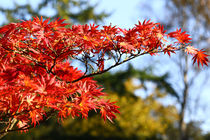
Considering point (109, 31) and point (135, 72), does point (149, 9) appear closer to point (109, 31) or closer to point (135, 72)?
point (135, 72)

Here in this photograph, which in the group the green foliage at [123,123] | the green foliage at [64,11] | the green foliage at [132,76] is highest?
the green foliage at [64,11]

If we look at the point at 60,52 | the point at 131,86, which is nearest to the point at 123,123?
the point at 131,86

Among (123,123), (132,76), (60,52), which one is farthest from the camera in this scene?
(123,123)

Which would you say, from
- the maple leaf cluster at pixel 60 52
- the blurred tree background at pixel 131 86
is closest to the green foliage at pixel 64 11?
the blurred tree background at pixel 131 86

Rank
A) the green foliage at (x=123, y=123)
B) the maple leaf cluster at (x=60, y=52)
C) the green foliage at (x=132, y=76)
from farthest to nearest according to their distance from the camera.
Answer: the green foliage at (x=123, y=123)
the green foliage at (x=132, y=76)
the maple leaf cluster at (x=60, y=52)

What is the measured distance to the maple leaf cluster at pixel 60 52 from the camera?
194 centimetres

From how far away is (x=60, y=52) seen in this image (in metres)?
2.10

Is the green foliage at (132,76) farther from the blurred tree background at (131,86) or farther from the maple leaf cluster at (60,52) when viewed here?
the maple leaf cluster at (60,52)

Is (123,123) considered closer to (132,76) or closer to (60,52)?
(132,76)

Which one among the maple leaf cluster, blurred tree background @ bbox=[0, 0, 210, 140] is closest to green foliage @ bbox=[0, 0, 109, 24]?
blurred tree background @ bbox=[0, 0, 210, 140]

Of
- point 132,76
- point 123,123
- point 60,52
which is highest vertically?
point 132,76

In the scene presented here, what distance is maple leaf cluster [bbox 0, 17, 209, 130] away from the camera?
194 cm

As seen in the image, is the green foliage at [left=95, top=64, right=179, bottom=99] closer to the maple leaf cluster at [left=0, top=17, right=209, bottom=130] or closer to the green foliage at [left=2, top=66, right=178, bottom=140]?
the green foliage at [left=2, top=66, right=178, bottom=140]

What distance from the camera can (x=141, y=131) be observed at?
10.5m
